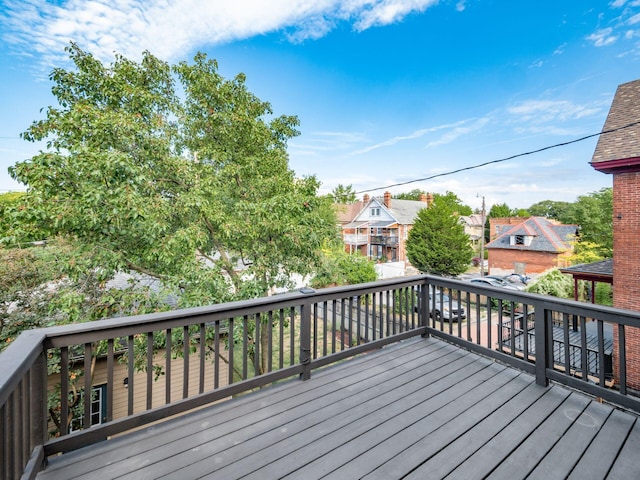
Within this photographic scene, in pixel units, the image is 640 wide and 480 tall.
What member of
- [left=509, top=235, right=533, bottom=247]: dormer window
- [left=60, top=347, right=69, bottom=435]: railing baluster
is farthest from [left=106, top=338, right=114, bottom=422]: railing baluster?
[left=509, top=235, right=533, bottom=247]: dormer window

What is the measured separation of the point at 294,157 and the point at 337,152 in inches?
410

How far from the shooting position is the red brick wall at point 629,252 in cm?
641

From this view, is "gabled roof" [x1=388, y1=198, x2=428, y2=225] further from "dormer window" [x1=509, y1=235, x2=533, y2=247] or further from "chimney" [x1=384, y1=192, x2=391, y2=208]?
"dormer window" [x1=509, y1=235, x2=533, y2=247]

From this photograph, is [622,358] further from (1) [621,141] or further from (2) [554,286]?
(2) [554,286]

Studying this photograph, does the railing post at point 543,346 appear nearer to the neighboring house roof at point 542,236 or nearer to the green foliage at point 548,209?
the neighboring house roof at point 542,236

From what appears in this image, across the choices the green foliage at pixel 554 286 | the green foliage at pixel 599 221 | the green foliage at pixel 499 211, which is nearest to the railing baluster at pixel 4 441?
the green foliage at pixel 554 286

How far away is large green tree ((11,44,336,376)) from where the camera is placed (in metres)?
4.40

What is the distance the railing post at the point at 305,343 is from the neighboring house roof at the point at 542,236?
2578 centimetres

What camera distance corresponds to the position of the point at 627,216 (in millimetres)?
6512

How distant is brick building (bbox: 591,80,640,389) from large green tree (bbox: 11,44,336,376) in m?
6.54

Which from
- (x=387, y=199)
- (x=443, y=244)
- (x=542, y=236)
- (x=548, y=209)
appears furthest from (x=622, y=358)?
(x=548, y=209)

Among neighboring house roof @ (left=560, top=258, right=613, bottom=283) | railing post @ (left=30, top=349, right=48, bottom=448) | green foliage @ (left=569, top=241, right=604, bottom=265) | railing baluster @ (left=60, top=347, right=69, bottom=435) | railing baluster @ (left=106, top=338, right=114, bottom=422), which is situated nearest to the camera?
railing post @ (left=30, top=349, right=48, bottom=448)

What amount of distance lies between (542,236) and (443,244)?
10.0 metres

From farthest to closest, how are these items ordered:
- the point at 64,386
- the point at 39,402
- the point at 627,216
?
the point at 627,216, the point at 64,386, the point at 39,402
